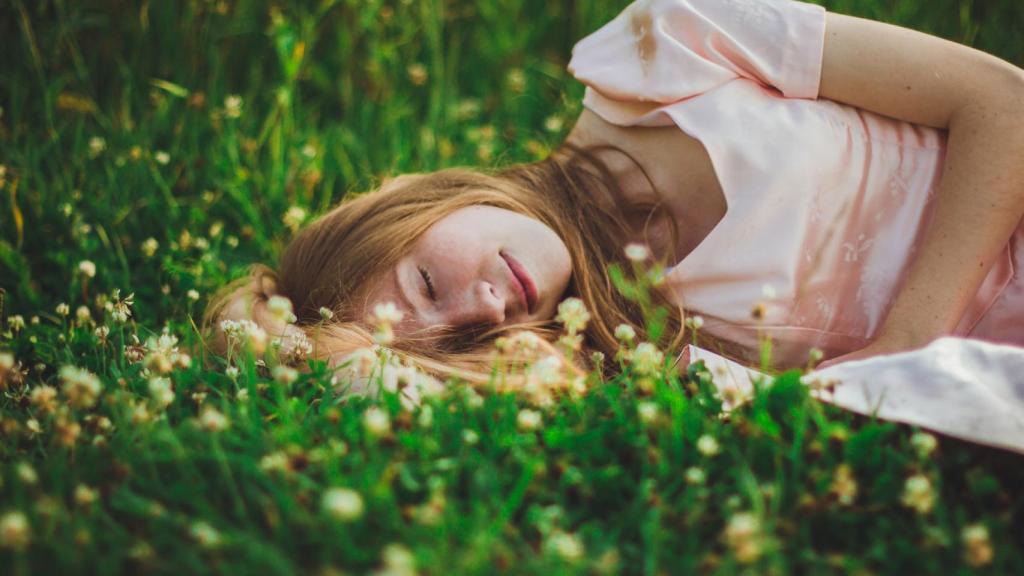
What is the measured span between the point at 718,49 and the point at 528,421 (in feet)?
4.33

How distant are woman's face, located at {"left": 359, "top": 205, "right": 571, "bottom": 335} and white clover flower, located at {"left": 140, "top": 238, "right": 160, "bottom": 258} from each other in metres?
0.88

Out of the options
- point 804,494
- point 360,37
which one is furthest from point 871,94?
point 360,37

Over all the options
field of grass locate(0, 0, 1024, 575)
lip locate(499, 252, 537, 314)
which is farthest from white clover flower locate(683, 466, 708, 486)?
lip locate(499, 252, 537, 314)

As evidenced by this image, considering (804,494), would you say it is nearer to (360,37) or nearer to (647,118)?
(647,118)

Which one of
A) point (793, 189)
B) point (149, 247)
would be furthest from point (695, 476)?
point (149, 247)

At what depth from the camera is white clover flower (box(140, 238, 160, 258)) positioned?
8.75 feet

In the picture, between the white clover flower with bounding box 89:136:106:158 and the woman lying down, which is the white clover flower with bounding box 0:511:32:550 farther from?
the white clover flower with bounding box 89:136:106:158

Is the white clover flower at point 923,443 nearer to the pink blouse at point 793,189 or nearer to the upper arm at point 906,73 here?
the pink blouse at point 793,189

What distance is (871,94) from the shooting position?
2.27 m

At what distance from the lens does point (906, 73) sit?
7.29 feet

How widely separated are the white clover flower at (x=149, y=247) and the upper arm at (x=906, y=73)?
6.45 ft

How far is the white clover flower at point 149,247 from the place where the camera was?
267 cm

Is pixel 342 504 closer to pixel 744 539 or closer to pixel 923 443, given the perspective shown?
pixel 744 539

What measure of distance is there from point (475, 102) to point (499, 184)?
1603 millimetres
